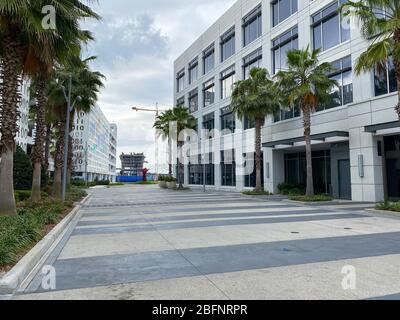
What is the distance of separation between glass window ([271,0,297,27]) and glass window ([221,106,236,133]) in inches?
406

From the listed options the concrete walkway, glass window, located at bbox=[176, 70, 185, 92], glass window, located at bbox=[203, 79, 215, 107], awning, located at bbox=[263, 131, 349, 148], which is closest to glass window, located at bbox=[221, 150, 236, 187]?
glass window, located at bbox=[203, 79, 215, 107]

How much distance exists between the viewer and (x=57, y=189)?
22766 mm

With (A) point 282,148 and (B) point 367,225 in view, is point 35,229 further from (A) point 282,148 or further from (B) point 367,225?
(A) point 282,148

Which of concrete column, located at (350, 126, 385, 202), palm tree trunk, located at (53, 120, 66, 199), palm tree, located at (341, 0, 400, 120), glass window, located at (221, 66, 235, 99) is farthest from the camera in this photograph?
glass window, located at (221, 66, 235, 99)

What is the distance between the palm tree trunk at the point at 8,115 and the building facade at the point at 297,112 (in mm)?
15898

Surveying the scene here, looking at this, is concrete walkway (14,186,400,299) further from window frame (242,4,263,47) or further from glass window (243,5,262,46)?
glass window (243,5,262,46)

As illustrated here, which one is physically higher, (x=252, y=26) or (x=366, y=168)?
(x=252, y=26)

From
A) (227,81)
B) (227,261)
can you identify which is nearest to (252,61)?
(227,81)

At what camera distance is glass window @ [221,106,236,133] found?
37691 millimetres

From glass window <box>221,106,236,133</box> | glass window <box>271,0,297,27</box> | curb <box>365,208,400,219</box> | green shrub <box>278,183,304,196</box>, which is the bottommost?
curb <box>365,208,400,219</box>

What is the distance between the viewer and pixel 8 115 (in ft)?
42.3

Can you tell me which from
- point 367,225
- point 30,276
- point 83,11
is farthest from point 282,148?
point 30,276

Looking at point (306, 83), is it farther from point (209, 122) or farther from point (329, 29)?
point (209, 122)

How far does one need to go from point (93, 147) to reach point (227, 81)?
6229cm
